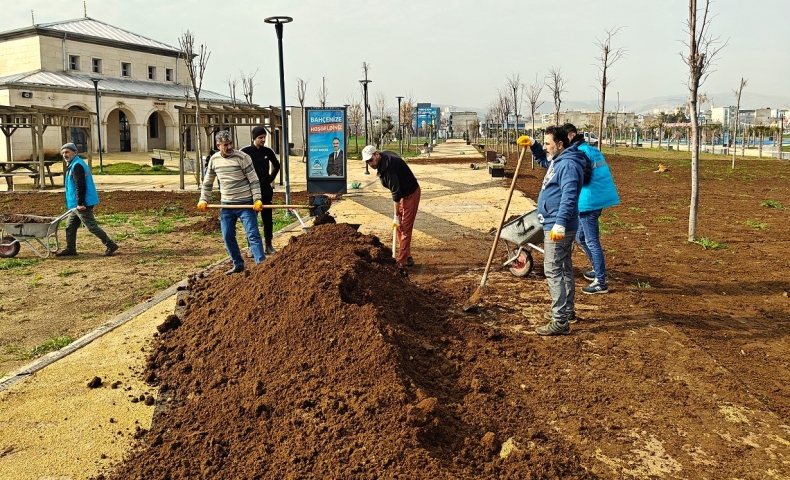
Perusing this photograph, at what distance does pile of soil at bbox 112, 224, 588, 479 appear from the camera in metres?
3.33

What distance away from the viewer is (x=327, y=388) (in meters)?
3.98

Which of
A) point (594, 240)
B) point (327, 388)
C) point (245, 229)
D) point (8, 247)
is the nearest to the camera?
point (327, 388)

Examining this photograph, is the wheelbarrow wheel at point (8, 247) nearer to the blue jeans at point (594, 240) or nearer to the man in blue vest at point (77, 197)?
the man in blue vest at point (77, 197)

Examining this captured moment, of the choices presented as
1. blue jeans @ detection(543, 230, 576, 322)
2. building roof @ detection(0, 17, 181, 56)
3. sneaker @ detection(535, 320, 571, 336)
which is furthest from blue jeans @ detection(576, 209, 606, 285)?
building roof @ detection(0, 17, 181, 56)

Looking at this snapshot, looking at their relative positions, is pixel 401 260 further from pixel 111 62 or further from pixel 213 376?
pixel 111 62

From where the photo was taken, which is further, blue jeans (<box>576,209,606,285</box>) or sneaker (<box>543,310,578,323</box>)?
blue jeans (<box>576,209,606,285</box>)

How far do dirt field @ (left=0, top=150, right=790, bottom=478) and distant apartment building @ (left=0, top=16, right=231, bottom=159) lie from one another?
30.8 meters

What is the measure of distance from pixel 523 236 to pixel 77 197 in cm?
653

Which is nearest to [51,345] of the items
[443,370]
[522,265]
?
[443,370]

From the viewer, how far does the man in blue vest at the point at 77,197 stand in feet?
29.9

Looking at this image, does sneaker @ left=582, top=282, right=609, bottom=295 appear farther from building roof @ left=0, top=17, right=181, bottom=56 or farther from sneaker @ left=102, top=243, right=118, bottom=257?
building roof @ left=0, top=17, right=181, bottom=56

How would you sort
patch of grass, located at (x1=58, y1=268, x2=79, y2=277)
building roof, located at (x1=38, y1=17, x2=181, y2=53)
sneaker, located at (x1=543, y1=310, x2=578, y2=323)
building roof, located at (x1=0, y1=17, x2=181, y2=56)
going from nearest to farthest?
1. sneaker, located at (x1=543, y1=310, x2=578, y2=323)
2. patch of grass, located at (x1=58, y1=268, x2=79, y2=277)
3. building roof, located at (x1=0, y1=17, x2=181, y2=56)
4. building roof, located at (x1=38, y1=17, x2=181, y2=53)

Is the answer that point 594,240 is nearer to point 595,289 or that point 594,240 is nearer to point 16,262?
point 595,289

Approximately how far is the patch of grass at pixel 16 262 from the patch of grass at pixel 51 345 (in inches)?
151
